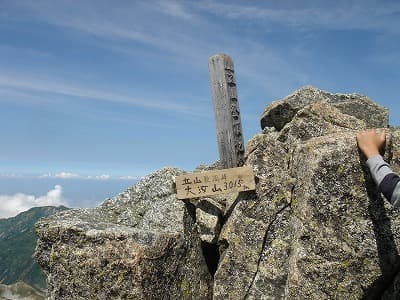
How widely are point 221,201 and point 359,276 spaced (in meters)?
6.16

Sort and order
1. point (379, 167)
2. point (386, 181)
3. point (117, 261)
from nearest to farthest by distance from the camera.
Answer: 1. point (386, 181)
2. point (379, 167)
3. point (117, 261)

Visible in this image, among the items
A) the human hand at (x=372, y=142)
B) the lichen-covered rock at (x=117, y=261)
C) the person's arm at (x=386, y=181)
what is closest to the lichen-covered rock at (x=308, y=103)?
the lichen-covered rock at (x=117, y=261)

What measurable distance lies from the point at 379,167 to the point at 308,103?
40.2 feet

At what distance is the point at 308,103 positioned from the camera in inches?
776

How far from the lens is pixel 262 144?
1454 centimetres

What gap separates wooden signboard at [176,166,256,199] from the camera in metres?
13.8

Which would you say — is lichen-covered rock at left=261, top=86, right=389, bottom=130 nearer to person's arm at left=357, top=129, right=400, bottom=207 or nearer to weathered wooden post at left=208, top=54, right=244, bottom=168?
weathered wooden post at left=208, top=54, right=244, bottom=168

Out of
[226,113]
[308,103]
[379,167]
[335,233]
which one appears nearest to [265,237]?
[335,233]

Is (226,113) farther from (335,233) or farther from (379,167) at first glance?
(379,167)

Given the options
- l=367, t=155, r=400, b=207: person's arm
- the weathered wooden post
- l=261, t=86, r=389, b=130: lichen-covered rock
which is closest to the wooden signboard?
the weathered wooden post

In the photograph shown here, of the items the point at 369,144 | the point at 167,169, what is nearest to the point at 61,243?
the point at 167,169

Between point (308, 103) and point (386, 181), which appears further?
point (308, 103)

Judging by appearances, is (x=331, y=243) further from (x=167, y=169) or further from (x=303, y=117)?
(x=167, y=169)

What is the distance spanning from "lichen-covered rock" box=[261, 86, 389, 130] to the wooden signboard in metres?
6.89
